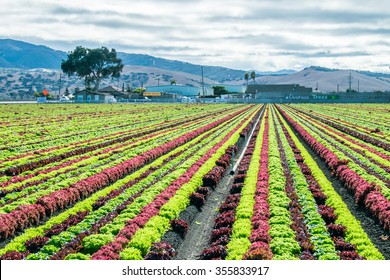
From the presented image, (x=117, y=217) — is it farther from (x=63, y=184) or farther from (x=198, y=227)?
(x=63, y=184)

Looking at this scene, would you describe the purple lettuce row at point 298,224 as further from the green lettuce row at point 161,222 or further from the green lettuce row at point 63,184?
the green lettuce row at point 63,184

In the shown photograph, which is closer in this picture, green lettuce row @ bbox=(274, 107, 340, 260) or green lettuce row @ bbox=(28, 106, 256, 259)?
green lettuce row @ bbox=(274, 107, 340, 260)

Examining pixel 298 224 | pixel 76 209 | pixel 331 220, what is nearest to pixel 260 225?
pixel 298 224

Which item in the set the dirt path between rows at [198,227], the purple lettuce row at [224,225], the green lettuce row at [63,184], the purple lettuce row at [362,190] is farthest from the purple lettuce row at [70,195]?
the purple lettuce row at [362,190]

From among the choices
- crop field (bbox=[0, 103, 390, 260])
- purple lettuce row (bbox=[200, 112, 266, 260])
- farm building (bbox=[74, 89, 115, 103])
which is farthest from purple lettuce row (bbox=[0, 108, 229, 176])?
farm building (bbox=[74, 89, 115, 103])

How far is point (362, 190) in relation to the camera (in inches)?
985

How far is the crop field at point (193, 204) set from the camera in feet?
58.1

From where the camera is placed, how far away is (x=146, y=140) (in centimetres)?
4734

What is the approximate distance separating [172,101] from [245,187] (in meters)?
161

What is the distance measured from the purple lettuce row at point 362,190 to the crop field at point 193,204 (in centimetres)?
6

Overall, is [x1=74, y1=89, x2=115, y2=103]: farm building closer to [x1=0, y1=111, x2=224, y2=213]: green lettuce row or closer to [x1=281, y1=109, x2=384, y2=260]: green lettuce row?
[x1=0, y1=111, x2=224, y2=213]: green lettuce row

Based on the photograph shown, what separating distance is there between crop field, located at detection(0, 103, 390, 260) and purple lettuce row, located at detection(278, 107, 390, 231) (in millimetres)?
61

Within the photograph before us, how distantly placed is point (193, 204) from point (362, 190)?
7.83 meters

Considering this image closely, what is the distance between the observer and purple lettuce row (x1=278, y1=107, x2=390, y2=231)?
21484 millimetres
